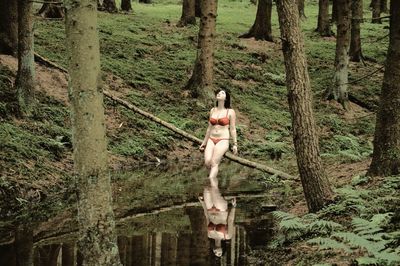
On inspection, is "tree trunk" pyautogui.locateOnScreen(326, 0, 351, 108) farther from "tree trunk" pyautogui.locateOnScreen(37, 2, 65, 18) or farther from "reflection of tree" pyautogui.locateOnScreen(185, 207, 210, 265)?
"reflection of tree" pyautogui.locateOnScreen(185, 207, 210, 265)

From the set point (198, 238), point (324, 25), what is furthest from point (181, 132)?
point (324, 25)

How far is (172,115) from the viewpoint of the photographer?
17.8 metres

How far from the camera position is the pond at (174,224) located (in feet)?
22.6

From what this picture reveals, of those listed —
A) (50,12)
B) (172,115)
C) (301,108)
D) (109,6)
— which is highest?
(109,6)

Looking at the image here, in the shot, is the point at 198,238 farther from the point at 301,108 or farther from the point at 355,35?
the point at 355,35

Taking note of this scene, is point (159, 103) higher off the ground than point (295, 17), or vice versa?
point (295, 17)

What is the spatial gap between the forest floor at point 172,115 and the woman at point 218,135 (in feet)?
6.93

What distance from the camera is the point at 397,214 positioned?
6758 millimetres

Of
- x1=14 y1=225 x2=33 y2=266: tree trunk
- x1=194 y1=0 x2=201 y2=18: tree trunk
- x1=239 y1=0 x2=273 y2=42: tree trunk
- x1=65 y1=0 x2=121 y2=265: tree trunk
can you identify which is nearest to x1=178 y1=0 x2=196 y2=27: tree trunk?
x1=194 y1=0 x2=201 y2=18: tree trunk

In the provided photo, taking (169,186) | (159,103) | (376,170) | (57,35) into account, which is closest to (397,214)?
(376,170)

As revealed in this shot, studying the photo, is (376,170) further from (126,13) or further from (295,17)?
(126,13)

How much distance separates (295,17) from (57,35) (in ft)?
51.6

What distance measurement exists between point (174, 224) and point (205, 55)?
10771mm

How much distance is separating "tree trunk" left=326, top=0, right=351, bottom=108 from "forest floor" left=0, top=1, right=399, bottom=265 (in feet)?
1.46
